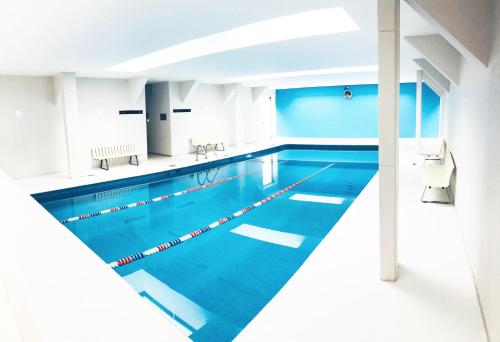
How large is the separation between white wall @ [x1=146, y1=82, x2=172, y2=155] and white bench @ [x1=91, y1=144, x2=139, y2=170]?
6.34 ft

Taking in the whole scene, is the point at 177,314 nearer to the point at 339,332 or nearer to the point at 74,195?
the point at 339,332

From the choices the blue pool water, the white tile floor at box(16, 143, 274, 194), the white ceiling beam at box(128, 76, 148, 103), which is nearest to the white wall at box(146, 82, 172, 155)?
the white tile floor at box(16, 143, 274, 194)

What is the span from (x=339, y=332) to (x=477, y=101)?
2.92 metres

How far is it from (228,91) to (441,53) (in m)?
10.3

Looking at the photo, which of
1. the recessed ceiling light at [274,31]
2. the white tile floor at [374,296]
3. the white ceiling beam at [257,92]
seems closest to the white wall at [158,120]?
the white ceiling beam at [257,92]

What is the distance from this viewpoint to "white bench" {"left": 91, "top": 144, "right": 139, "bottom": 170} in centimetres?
1083

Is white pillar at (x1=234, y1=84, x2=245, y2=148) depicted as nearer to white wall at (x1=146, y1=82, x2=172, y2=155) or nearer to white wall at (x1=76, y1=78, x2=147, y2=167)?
white wall at (x1=146, y1=82, x2=172, y2=155)

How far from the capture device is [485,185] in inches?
120

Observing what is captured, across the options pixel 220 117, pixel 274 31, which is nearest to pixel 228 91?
pixel 220 117

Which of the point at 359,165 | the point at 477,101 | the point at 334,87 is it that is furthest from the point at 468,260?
the point at 334,87

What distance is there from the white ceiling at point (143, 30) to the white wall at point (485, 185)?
1.55 meters

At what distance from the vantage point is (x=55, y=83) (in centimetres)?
984

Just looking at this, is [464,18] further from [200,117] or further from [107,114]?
[200,117]

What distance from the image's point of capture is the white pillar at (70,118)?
899 cm
